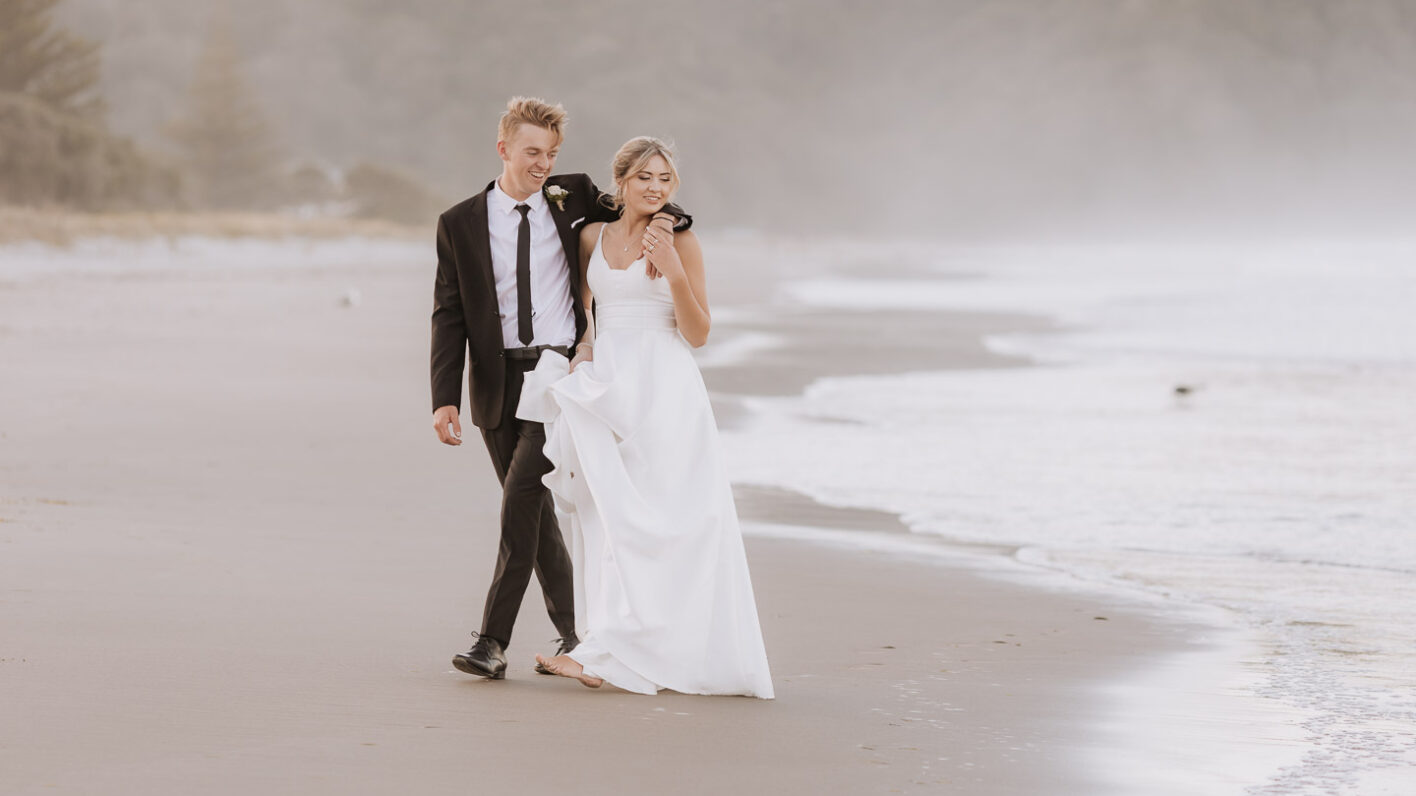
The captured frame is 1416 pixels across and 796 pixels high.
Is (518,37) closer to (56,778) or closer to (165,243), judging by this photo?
(165,243)

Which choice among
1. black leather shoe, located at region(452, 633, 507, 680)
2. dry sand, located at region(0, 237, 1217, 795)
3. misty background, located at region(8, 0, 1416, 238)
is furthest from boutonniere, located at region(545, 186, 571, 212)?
misty background, located at region(8, 0, 1416, 238)

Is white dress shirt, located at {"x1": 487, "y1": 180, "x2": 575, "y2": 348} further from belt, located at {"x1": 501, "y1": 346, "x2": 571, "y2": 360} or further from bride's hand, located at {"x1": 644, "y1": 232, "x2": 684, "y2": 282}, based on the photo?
bride's hand, located at {"x1": 644, "y1": 232, "x2": 684, "y2": 282}

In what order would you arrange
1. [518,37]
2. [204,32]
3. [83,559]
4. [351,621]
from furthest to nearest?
[518,37] → [204,32] → [83,559] → [351,621]

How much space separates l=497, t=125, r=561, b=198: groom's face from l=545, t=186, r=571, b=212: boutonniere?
32mm

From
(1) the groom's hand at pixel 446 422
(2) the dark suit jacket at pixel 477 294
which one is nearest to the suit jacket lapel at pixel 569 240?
(2) the dark suit jacket at pixel 477 294

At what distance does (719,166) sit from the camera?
504 ft

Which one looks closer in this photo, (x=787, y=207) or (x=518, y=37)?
(x=787, y=207)

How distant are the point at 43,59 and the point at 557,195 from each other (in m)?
45.2

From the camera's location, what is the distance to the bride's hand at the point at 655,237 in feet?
14.2

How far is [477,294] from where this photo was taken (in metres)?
4.45

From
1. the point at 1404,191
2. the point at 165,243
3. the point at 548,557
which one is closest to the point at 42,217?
the point at 165,243

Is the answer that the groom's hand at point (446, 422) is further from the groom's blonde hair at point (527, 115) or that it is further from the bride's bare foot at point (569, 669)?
the groom's blonde hair at point (527, 115)

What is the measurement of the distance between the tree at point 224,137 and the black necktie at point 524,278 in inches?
2467

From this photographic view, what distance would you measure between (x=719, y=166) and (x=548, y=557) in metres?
150
